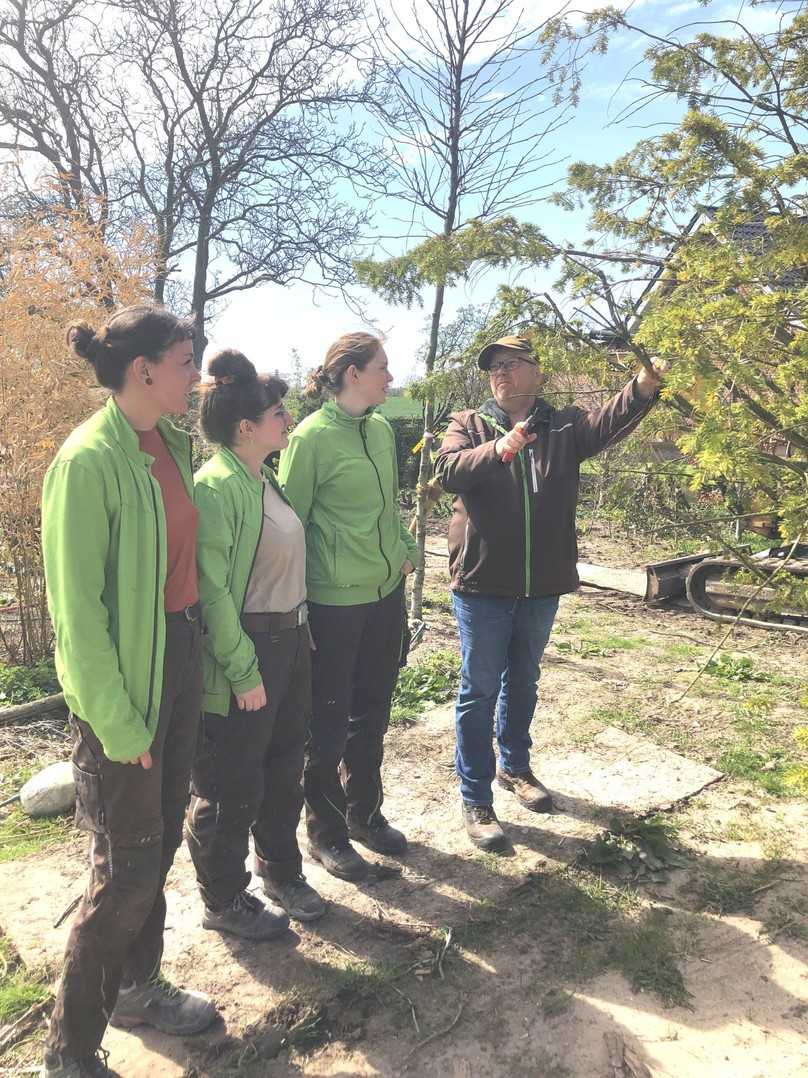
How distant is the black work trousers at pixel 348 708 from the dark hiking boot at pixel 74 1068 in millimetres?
1152

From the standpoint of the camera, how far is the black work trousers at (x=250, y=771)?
2379 millimetres

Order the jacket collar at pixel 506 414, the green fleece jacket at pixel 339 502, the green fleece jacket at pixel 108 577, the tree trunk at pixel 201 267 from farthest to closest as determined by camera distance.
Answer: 1. the tree trunk at pixel 201 267
2. the jacket collar at pixel 506 414
3. the green fleece jacket at pixel 339 502
4. the green fleece jacket at pixel 108 577

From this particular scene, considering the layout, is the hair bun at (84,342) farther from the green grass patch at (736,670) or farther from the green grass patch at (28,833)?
the green grass patch at (736,670)

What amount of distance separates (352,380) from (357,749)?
1525 mm

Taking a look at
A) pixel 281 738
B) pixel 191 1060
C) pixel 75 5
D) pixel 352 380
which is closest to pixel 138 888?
pixel 191 1060

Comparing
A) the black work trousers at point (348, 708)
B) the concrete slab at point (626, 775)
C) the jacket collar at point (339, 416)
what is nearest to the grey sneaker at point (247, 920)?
the black work trousers at point (348, 708)

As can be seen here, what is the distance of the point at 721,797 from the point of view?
3547 mm

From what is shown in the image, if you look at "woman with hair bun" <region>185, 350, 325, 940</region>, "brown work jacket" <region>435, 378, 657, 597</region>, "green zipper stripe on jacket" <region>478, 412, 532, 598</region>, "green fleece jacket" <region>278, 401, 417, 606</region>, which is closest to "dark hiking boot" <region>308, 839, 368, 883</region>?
"woman with hair bun" <region>185, 350, 325, 940</region>

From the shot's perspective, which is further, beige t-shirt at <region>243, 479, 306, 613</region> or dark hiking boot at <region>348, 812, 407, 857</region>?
dark hiking boot at <region>348, 812, 407, 857</region>

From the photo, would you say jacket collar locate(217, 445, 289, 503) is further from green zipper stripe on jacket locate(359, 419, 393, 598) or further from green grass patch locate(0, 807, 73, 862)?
green grass patch locate(0, 807, 73, 862)

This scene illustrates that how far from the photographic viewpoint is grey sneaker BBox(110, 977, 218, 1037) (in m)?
2.13

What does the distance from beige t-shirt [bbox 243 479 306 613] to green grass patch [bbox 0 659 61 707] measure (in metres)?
3.17

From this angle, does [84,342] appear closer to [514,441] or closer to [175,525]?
[175,525]

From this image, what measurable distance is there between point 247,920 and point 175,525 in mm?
1454
